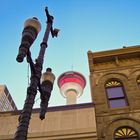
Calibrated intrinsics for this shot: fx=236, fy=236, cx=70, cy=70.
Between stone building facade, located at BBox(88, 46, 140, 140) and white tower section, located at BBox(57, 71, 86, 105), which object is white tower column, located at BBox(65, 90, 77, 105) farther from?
stone building facade, located at BBox(88, 46, 140, 140)

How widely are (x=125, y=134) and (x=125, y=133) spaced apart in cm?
6

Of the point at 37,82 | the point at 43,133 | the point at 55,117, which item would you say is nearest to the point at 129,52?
the point at 55,117

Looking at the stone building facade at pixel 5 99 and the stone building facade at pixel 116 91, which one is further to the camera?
the stone building facade at pixel 5 99

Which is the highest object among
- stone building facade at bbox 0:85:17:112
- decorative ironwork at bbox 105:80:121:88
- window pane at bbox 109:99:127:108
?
stone building facade at bbox 0:85:17:112

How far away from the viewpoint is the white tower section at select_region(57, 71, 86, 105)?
23.3m

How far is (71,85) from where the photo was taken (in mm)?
24516

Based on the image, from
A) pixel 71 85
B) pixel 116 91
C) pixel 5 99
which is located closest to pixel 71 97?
pixel 71 85

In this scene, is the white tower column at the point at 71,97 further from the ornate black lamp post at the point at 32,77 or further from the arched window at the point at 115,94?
the ornate black lamp post at the point at 32,77

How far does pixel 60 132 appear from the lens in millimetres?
11742

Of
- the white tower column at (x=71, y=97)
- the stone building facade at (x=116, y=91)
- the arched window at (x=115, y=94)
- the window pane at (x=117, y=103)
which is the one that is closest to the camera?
the stone building facade at (x=116, y=91)

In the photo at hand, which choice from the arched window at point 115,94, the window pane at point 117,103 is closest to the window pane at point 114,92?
the arched window at point 115,94

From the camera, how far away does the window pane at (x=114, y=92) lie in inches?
582

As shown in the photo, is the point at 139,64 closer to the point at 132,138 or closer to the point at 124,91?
the point at 124,91

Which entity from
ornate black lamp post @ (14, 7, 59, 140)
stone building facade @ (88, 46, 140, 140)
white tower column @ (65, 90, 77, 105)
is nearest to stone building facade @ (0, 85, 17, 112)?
white tower column @ (65, 90, 77, 105)
